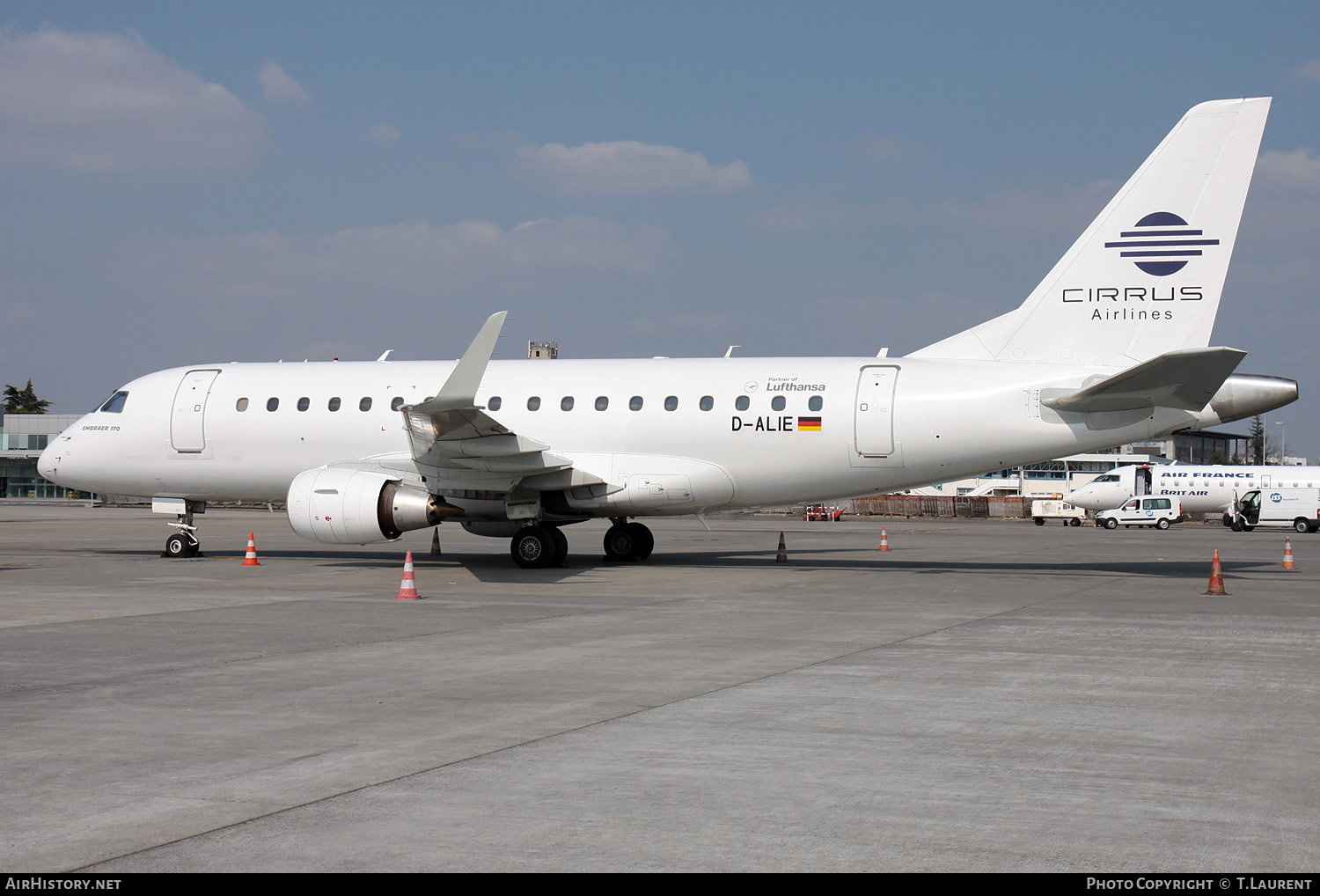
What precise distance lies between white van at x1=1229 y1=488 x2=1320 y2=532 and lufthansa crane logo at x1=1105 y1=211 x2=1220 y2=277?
37.2m

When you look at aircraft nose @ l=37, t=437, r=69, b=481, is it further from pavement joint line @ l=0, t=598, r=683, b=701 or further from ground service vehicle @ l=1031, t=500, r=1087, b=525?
ground service vehicle @ l=1031, t=500, r=1087, b=525

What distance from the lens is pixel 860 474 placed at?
787 inches

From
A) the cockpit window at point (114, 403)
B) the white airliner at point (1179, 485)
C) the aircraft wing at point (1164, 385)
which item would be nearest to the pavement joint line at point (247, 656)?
the aircraft wing at point (1164, 385)

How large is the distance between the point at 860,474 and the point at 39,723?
14.6m

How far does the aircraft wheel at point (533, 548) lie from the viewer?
2094cm

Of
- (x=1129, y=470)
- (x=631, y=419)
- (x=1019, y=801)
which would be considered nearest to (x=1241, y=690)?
(x=1019, y=801)

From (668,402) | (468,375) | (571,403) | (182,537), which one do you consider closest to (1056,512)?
(668,402)

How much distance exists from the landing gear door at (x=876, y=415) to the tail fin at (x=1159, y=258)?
87.0 inches

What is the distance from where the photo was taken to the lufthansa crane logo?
1861cm

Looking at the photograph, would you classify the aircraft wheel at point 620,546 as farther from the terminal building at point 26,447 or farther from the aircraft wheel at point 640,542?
the terminal building at point 26,447

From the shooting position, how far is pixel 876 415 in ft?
64.7

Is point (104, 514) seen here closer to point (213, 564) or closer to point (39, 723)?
point (213, 564)

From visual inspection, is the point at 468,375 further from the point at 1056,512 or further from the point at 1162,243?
the point at 1056,512

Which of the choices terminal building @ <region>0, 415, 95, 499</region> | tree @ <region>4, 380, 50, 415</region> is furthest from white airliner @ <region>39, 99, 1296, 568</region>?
tree @ <region>4, 380, 50, 415</region>
